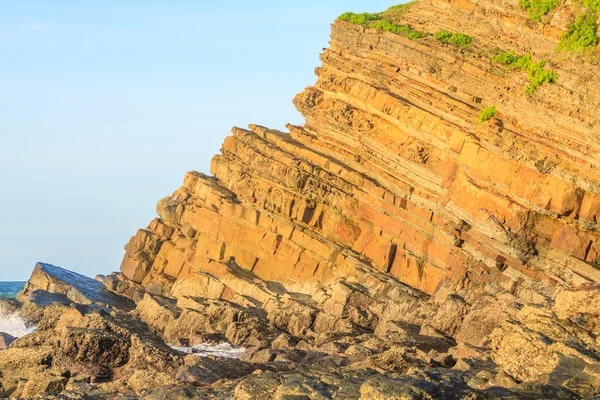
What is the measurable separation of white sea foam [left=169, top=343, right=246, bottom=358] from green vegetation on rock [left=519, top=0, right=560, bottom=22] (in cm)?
2087

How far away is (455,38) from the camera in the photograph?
156ft

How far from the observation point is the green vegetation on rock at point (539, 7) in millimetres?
44438

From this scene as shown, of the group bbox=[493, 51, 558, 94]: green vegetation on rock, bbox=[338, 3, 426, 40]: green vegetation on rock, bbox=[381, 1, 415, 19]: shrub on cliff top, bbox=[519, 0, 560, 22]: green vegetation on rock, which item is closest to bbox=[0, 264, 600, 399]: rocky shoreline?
bbox=[493, 51, 558, 94]: green vegetation on rock

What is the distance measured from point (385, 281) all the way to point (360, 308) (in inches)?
86.5

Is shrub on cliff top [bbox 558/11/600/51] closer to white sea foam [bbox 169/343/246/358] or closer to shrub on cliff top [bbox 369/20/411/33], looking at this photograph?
shrub on cliff top [bbox 369/20/411/33]

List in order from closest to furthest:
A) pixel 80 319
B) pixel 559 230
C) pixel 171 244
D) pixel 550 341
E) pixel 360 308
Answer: pixel 550 341
pixel 80 319
pixel 559 230
pixel 360 308
pixel 171 244

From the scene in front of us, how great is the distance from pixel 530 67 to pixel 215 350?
62.8 feet

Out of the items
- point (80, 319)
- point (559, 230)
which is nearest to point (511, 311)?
point (559, 230)

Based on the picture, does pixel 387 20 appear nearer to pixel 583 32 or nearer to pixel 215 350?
pixel 583 32

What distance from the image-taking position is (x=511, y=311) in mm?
33594

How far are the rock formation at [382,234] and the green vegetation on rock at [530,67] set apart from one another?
13cm

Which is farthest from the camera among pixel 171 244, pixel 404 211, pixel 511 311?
pixel 171 244

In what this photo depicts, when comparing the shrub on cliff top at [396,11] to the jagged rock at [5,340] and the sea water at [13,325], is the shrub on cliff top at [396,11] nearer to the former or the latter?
the sea water at [13,325]

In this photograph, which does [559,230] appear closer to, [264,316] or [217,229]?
[264,316]
